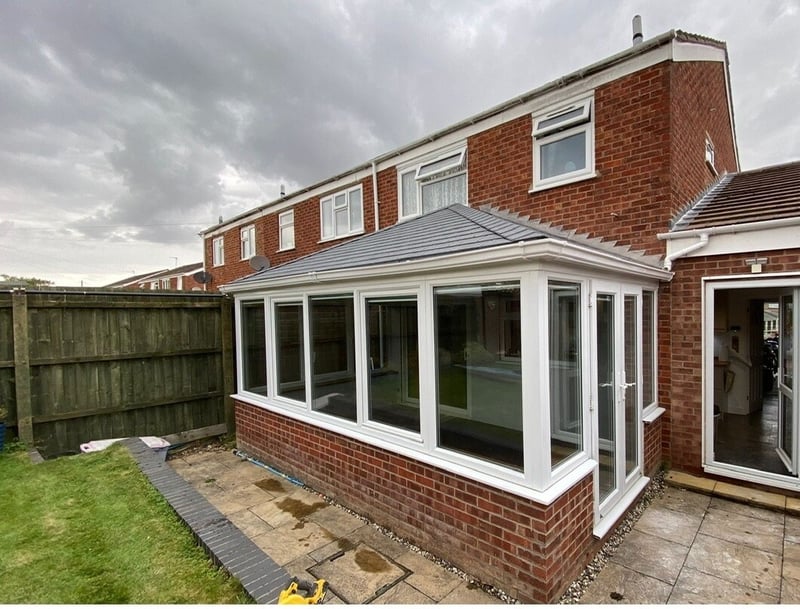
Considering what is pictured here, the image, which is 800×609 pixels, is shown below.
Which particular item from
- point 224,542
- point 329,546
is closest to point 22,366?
point 224,542

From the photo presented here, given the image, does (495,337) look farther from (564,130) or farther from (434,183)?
(434,183)

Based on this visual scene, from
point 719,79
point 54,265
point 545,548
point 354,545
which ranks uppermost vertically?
point 719,79

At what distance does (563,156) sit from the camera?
5996 millimetres

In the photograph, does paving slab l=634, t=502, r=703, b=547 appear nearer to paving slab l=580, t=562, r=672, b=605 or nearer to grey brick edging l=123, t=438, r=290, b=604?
paving slab l=580, t=562, r=672, b=605

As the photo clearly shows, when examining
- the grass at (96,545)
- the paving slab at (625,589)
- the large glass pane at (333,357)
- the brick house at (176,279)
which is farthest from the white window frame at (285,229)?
the brick house at (176,279)

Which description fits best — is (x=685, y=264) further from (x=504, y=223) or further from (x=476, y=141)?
(x=476, y=141)

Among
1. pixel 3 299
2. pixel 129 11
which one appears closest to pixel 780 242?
pixel 129 11

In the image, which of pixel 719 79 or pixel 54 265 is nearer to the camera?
pixel 719 79

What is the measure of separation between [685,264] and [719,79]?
488 centimetres

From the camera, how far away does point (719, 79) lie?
7223 mm

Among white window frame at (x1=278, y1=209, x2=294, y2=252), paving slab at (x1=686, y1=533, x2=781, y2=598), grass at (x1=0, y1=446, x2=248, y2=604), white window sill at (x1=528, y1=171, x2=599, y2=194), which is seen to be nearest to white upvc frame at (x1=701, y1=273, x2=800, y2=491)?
paving slab at (x1=686, y1=533, x2=781, y2=598)

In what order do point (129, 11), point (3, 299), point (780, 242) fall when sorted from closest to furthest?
1. point (780, 242)
2. point (3, 299)
3. point (129, 11)

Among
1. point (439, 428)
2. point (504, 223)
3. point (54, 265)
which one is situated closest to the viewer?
point (439, 428)

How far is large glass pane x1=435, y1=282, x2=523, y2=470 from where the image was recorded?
10.8 feet
